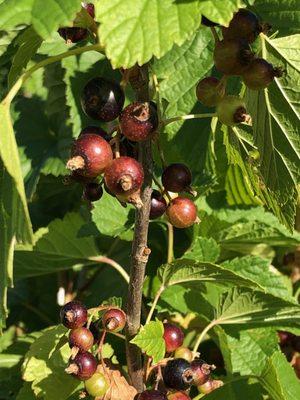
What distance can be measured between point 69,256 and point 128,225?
0.26m

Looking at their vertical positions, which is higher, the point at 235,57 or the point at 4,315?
the point at 235,57

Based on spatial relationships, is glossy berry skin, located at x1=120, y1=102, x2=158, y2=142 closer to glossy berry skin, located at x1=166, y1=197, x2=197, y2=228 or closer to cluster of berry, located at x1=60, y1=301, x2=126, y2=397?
glossy berry skin, located at x1=166, y1=197, x2=197, y2=228

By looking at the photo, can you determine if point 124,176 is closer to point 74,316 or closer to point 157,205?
point 157,205

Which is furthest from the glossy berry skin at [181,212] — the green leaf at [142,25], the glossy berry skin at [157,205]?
the green leaf at [142,25]

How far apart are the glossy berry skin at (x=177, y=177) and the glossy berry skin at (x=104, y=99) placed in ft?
0.61

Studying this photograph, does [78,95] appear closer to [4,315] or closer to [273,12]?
[273,12]

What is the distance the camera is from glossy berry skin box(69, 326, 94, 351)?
1405mm

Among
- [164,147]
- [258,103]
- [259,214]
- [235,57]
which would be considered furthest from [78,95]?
[235,57]

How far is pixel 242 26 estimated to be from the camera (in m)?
1.20

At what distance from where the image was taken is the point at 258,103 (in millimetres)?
1426

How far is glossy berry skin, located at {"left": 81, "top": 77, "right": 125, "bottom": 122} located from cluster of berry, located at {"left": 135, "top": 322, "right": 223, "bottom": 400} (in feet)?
1.81

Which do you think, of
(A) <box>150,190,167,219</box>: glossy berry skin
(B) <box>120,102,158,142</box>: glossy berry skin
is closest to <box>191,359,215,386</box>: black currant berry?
(A) <box>150,190,167,219</box>: glossy berry skin

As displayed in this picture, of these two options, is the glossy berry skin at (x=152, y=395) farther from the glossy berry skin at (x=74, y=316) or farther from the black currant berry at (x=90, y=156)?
the black currant berry at (x=90, y=156)

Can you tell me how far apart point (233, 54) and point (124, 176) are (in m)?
0.28
